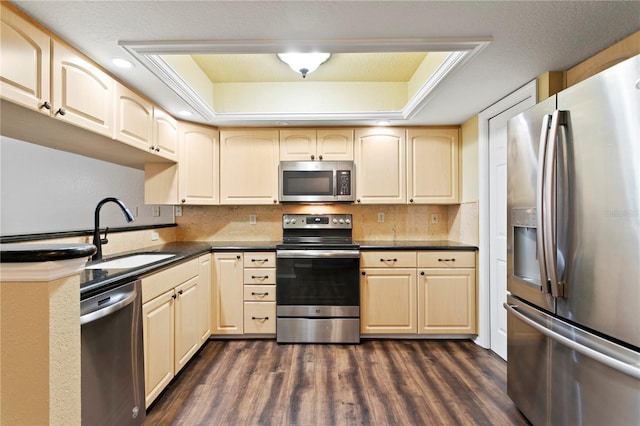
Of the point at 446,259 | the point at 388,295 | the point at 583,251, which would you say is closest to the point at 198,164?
the point at 388,295

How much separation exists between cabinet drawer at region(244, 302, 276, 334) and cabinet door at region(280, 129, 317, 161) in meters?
1.53

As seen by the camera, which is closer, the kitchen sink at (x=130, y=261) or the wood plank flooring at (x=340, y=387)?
the wood plank flooring at (x=340, y=387)

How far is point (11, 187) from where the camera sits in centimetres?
159

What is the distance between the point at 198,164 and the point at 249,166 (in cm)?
51

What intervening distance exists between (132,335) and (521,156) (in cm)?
232

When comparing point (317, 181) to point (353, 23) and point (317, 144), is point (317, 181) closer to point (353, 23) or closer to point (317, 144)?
point (317, 144)

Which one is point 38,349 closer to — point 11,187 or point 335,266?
point 11,187

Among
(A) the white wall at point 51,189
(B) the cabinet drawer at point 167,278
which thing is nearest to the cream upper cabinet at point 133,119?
(A) the white wall at point 51,189

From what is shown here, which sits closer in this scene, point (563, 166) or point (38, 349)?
point (38, 349)

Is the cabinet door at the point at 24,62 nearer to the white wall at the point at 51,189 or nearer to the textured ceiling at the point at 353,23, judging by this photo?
the textured ceiling at the point at 353,23

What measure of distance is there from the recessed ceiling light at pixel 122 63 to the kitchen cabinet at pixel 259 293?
5.70 feet

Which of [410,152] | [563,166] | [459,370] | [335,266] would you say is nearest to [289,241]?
[335,266]

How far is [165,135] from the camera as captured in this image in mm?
2598

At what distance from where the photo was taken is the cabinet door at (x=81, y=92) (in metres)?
1.48
